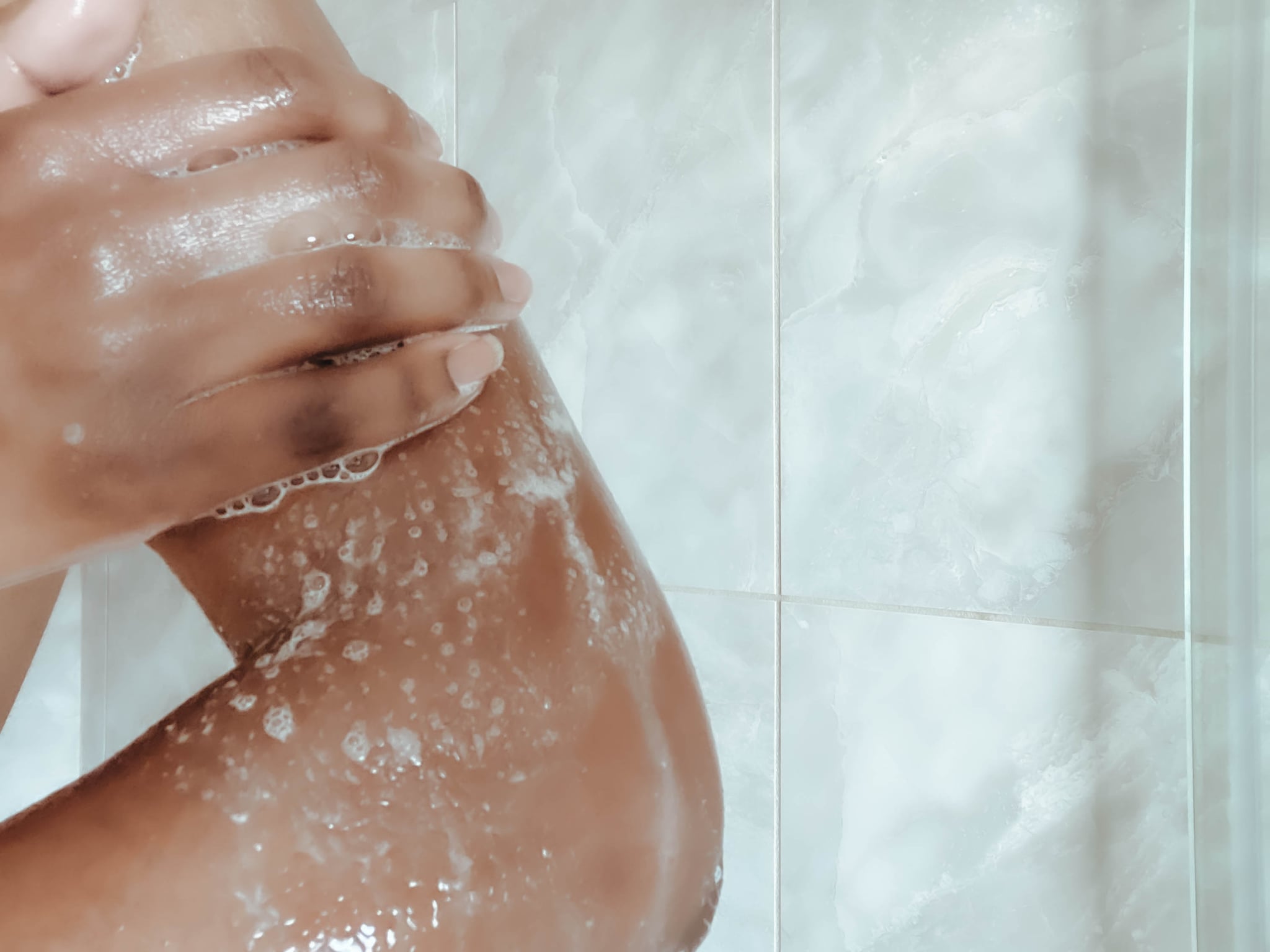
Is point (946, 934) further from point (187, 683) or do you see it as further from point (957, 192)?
point (187, 683)

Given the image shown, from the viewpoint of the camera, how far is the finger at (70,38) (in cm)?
31

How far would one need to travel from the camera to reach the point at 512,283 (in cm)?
35

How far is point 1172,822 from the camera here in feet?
1.96

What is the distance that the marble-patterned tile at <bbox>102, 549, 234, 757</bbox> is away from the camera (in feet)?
4.49

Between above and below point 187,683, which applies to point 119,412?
above

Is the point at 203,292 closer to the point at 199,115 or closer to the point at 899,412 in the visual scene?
the point at 199,115

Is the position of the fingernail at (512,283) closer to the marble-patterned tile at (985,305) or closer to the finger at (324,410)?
the finger at (324,410)

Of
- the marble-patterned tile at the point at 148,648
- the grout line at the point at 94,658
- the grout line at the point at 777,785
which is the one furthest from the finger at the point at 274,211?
the grout line at the point at 94,658

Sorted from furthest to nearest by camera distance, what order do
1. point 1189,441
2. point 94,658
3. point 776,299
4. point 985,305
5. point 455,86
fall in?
point 94,658, point 455,86, point 776,299, point 985,305, point 1189,441

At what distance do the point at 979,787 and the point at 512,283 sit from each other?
0.53m

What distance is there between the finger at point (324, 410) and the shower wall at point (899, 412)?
0.45m

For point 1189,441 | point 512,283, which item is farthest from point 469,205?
point 1189,441

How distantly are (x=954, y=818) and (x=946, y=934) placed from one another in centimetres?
9

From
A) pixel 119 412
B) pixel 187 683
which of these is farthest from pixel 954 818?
pixel 187 683
